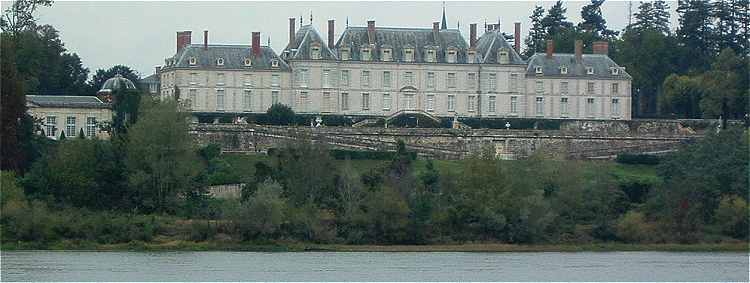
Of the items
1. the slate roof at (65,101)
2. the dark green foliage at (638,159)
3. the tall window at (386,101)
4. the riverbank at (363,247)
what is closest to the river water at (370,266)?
the riverbank at (363,247)

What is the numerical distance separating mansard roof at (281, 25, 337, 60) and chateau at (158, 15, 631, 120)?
0.04 metres

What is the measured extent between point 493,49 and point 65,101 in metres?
17.6

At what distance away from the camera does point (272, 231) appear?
5672 cm

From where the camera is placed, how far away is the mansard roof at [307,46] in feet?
A: 270

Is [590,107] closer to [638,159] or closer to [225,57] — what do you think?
[638,159]

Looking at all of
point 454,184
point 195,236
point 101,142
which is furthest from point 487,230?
A: point 101,142

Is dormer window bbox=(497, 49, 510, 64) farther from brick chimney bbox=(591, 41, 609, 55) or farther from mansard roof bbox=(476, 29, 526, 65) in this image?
brick chimney bbox=(591, 41, 609, 55)

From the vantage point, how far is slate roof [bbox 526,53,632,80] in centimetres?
8506

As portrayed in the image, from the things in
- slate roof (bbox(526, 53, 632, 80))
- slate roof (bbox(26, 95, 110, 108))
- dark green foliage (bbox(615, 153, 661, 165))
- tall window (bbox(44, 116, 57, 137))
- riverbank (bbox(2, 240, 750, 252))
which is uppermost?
slate roof (bbox(526, 53, 632, 80))

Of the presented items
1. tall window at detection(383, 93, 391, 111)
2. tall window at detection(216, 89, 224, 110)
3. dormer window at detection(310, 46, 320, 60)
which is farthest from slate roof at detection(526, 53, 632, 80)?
tall window at detection(216, 89, 224, 110)

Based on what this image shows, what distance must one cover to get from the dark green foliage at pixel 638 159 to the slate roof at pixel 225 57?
49.6 ft

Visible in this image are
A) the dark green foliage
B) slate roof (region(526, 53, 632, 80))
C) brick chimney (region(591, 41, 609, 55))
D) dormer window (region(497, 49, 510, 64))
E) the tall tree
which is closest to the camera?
the dark green foliage

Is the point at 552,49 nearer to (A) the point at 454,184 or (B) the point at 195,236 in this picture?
(A) the point at 454,184

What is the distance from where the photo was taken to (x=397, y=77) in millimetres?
83812
